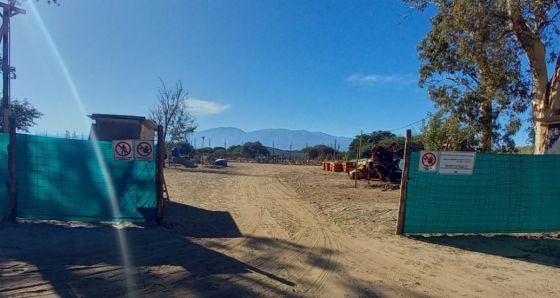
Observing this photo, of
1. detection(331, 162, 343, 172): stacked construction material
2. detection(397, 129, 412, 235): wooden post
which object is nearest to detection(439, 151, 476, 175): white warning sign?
detection(397, 129, 412, 235): wooden post

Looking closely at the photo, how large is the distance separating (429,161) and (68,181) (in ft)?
25.3

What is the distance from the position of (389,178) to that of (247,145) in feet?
196

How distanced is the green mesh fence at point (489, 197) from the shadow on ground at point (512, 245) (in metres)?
0.19

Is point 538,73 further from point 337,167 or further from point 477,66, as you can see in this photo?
point 337,167

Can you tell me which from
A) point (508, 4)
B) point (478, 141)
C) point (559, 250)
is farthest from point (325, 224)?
point (478, 141)

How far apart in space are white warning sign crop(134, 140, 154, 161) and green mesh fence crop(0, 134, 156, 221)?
12.8 inches

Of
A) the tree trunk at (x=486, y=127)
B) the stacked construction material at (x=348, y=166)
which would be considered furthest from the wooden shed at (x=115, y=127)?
the stacked construction material at (x=348, y=166)

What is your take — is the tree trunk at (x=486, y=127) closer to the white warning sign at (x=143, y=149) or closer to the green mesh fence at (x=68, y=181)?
the white warning sign at (x=143, y=149)

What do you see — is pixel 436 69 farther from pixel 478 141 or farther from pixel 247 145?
pixel 247 145

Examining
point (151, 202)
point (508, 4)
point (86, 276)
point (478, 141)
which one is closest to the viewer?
point (86, 276)

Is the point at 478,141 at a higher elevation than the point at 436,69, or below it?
below

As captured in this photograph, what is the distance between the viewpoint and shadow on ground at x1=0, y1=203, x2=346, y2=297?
4582 mm

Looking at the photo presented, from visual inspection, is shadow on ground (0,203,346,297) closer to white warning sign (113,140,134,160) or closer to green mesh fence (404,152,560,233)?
white warning sign (113,140,134,160)

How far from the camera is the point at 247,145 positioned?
261 ft
